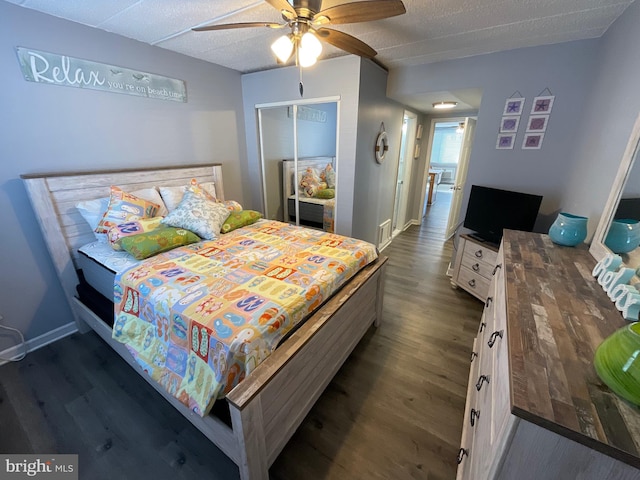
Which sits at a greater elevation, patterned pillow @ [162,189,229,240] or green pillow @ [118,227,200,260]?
patterned pillow @ [162,189,229,240]

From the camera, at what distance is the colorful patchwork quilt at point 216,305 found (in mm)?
1106

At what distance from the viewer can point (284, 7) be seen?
4.27 feet

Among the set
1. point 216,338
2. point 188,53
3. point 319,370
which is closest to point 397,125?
point 188,53

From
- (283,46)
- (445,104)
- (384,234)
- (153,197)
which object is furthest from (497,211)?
(153,197)

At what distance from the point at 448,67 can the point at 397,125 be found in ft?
3.39

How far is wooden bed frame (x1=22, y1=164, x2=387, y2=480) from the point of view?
1070 millimetres

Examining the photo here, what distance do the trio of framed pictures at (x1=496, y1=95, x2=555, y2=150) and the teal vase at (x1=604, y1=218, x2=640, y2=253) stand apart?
4.76 feet

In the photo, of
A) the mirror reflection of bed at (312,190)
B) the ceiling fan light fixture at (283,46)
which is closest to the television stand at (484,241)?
the mirror reflection of bed at (312,190)

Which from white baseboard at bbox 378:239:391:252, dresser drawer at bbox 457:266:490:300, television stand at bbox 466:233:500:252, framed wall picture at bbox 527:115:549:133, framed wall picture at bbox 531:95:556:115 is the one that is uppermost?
framed wall picture at bbox 531:95:556:115

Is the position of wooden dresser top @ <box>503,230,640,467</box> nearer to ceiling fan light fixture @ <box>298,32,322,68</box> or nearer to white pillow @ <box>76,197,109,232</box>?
ceiling fan light fixture @ <box>298,32,322,68</box>

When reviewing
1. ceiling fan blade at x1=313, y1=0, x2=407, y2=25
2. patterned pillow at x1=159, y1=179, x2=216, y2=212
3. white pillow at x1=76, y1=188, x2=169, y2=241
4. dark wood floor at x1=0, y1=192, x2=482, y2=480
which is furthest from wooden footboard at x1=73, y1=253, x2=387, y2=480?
ceiling fan blade at x1=313, y1=0, x2=407, y2=25

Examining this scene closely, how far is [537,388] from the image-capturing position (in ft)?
2.15

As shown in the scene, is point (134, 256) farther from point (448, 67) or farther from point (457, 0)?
point (448, 67)

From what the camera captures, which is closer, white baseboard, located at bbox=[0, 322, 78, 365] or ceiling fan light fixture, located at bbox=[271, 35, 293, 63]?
ceiling fan light fixture, located at bbox=[271, 35, 293, 63]
